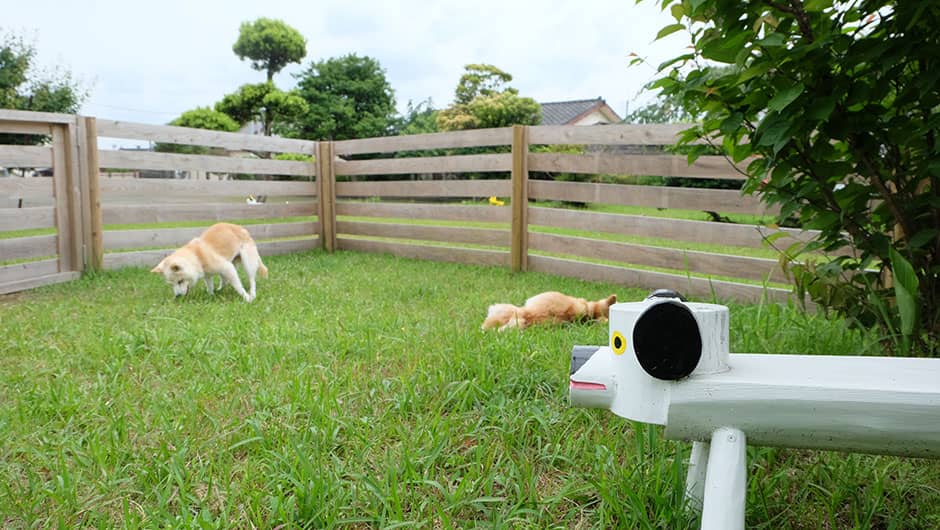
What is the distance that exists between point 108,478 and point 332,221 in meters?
6.62

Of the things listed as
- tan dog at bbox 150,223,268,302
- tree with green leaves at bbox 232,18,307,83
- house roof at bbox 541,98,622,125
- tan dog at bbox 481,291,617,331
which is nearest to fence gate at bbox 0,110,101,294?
tan dog at bbox 150,223,268,302

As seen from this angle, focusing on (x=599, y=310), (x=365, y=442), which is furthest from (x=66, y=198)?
(x=365, y=442)

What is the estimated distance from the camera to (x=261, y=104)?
2183 cm

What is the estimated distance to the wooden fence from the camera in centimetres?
483

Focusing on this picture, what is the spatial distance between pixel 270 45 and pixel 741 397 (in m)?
28.5

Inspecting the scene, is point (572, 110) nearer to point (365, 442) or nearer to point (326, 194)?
point (326, 194)

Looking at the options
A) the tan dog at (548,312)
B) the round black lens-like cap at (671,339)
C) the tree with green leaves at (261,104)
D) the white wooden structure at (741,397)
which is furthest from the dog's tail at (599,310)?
the tree with green leaves at (261,104)

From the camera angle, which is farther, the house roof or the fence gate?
the house roof

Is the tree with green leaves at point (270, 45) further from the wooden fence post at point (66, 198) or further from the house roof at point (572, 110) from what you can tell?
→ the wooden fence post at point (66, 198)

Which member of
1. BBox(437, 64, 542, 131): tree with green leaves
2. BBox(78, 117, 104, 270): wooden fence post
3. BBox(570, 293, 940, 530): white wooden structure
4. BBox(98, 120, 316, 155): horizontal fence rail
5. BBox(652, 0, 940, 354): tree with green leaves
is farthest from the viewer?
BBox(437, 64, 542, 131): tree with green leaves

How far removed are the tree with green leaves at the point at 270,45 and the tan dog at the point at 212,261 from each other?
23.9 meters

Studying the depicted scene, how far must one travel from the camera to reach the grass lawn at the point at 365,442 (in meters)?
1.39

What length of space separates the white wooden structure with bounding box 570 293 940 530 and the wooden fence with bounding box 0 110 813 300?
10.1 feet

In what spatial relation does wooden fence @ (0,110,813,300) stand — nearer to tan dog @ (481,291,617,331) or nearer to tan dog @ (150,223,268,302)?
tan dog @ (481,291,617,331)
